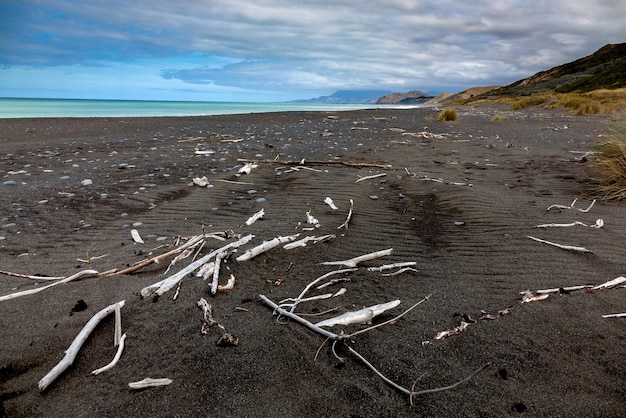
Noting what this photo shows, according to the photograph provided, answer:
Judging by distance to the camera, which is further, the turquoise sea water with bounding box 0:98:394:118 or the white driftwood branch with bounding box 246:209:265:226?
the turquoise sea water with bounding box 0:98:394:118

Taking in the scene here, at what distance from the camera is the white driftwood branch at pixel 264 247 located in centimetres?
314

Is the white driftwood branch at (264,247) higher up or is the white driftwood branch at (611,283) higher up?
the white driftwood branch at (611,283)

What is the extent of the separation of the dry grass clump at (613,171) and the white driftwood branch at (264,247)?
3770mm

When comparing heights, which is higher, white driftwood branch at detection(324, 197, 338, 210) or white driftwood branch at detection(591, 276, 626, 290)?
white driftwood branch at detection(591, 276, 626, 290)

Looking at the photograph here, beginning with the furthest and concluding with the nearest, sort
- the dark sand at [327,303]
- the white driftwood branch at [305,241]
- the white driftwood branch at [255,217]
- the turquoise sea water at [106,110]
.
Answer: the turquoise sea water at [106,110] < the white driftwood branch at [255,217] < the white driftwood branch at [305,241] < the dark sand at [327,303]

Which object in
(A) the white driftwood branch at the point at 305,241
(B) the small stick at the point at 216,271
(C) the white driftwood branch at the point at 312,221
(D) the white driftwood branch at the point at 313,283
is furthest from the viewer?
(C) the white driftwood branch at the point at 312,221

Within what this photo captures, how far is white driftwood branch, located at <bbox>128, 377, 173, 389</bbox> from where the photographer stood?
1853mm

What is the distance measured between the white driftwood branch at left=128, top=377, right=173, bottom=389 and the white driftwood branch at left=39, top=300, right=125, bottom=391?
1.25ft

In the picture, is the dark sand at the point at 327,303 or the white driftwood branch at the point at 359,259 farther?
the white driftwood branch at the point at 359,259

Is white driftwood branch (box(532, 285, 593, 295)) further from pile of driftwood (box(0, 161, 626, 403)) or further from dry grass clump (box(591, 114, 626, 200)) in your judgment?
dry grass clump (box(591, 114, 626, 200))

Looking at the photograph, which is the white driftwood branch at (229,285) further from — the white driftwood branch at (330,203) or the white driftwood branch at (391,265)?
the white driftwood branch at (330,203)

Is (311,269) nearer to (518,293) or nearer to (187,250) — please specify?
(187,250)

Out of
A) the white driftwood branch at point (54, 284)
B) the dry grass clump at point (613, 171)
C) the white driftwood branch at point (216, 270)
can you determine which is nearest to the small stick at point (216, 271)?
the white driftwood branch at point (216, 270)

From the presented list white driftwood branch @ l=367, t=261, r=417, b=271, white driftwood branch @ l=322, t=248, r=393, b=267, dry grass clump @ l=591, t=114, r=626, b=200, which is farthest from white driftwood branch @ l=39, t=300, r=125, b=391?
dry grass clump @ l=591, t=114, r=626, b=200
